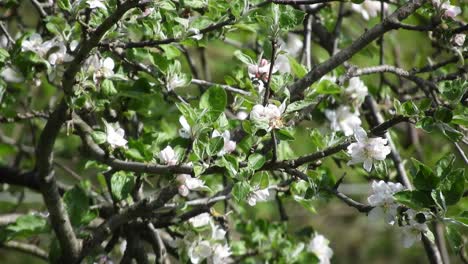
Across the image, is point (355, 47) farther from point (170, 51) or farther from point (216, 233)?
point (216, 233)

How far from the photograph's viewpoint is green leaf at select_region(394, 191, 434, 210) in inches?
50.1

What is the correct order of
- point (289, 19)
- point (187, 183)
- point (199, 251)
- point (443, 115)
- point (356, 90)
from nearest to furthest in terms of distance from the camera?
1. point (443, 115)
2. point (289, 19)
3. point (187, 183)
4. point (199, 251)
5. point (356, 90)

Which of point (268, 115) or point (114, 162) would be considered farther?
point (114, 162)

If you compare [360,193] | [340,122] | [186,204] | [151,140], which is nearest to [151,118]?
[151,140]

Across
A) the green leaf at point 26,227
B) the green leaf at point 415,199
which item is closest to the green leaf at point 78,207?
the green leaf at point 26,227

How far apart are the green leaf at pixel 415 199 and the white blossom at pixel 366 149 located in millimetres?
87

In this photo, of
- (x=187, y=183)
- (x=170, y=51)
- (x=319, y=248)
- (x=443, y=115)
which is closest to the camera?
(x=443, y=115)

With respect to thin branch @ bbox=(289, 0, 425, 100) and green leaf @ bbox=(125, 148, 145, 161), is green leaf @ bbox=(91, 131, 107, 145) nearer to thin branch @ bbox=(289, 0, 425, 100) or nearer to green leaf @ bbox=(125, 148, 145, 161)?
green leaf @ bbox=(125, 148, 145, 161)

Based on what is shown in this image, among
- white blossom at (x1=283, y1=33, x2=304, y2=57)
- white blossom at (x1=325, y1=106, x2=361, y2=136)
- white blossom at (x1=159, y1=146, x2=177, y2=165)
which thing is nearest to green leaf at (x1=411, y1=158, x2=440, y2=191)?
white blossom at (x1=159, y1=146, x2=177, y2=165)

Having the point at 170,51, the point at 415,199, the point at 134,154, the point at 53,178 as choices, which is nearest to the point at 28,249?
the point at 53,178

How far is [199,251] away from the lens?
171 cm

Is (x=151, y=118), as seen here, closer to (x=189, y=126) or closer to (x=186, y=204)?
(x=186, y=204)

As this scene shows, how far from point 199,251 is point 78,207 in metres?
0.31

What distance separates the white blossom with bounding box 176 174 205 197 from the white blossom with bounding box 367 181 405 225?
324 millimetres
